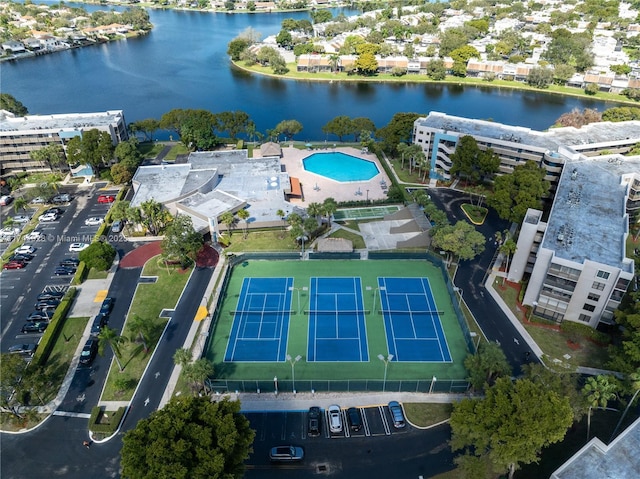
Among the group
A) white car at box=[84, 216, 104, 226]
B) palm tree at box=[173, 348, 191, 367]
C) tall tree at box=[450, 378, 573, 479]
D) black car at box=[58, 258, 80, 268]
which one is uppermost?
tall tree at box=[450, 378, 573, 479]

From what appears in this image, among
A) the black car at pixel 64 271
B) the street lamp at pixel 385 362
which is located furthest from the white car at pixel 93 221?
the street lamp at pixel 385 362

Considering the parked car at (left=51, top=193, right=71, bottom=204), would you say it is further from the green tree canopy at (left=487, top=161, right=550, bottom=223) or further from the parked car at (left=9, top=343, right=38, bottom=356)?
the green tree canopy at (left=487, top=161, right=550, bottom=223)

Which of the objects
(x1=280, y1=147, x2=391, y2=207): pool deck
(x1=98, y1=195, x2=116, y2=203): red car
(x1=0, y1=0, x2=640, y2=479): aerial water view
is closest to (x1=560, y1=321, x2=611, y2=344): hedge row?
(x1=0, y1=0, x2=640, y2=479): aerial water view

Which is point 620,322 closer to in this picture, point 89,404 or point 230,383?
point 230,383

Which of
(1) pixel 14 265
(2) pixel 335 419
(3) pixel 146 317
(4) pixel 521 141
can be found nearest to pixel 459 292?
(2) pixel 335 419

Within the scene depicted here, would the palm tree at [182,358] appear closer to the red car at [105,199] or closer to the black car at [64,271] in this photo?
the black car at [64,271]

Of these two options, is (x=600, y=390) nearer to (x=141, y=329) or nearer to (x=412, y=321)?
(x=412, y=321)
